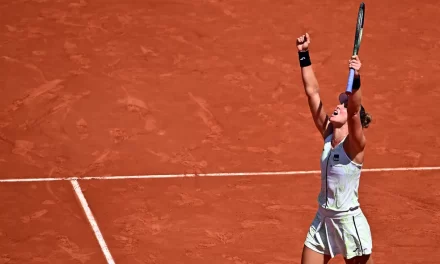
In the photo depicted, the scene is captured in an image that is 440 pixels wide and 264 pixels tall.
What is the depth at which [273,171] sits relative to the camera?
12742 mm

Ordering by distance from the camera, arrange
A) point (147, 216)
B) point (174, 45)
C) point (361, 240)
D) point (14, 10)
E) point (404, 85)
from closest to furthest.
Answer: point (361, 240) → point (147, 216) → point (404, 85) → point (174, 45) → point (14, 10)

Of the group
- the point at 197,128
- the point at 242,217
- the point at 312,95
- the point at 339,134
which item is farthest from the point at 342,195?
the point at 197,128

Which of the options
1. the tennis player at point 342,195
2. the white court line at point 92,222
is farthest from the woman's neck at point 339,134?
the white court line at point 92,222

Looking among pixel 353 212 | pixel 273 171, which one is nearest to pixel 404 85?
pixel 273 171

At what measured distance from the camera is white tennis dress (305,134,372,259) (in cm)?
849

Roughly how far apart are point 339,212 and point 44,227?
4.27m

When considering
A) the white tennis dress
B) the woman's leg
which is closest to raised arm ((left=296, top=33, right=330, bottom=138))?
the white tennis dress

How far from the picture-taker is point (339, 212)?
8586mm

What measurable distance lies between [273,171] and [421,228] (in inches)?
86.8

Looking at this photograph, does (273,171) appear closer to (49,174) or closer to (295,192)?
(295,192)

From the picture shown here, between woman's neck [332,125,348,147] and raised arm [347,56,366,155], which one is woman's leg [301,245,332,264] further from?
raised arm [347,56,366,155]

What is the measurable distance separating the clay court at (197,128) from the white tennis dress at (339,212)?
6.80 feet

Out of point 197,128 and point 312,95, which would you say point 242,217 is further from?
point 312,95

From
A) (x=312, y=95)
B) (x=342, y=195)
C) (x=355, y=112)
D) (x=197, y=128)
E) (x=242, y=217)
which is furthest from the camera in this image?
(x=197, y=128)
